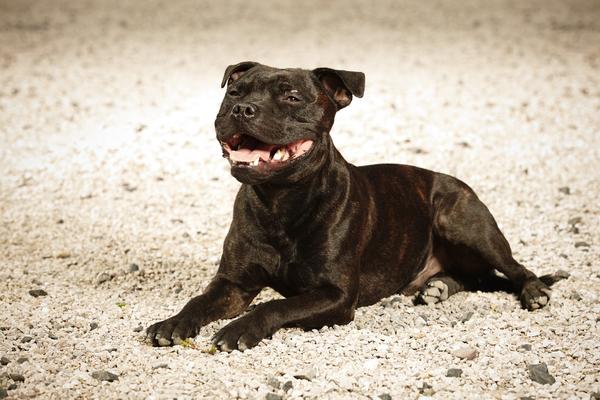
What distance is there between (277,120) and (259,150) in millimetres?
224

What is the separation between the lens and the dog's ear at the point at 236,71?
17.8 ft

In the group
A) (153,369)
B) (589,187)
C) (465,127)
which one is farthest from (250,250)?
(465,127)

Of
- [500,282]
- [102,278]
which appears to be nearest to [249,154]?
[102,278]

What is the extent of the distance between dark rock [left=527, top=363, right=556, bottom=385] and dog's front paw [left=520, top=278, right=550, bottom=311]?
1041 mm

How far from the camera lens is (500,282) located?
20.8 feet

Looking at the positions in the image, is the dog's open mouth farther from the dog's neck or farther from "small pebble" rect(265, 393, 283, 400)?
"small pebble" rect(265, 393, 283, 400)

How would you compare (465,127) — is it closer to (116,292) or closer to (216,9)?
(116,292)

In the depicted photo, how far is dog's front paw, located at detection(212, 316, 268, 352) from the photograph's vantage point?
4855 mm

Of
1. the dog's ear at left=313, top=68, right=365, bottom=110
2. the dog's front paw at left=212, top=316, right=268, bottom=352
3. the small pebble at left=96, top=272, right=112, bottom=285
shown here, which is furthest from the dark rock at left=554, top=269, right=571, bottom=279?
the small pebble at left=96, top=272, right=112, bottom=285

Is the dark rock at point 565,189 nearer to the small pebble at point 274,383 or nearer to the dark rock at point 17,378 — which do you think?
the small pebble at point 274,383

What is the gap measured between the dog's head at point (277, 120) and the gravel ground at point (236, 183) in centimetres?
108

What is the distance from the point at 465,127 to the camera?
10.8 metres

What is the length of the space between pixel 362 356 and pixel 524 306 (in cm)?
155

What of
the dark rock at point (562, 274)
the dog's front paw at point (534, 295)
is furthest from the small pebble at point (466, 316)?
the dark rock at point (562, 274)
